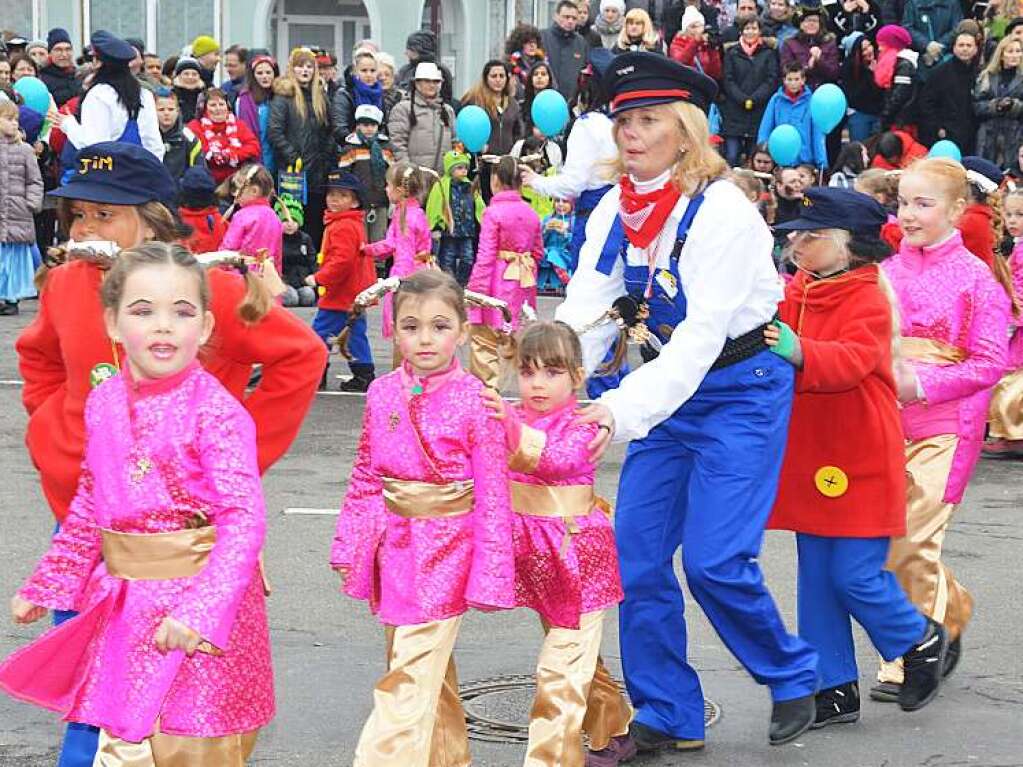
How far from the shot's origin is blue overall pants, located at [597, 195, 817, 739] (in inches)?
207

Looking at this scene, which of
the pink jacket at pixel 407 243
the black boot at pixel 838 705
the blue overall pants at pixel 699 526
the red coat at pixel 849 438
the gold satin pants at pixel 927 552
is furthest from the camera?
the pink jacket at pixel 407 243

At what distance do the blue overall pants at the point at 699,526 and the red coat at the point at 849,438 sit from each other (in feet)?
1.50

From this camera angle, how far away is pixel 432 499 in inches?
192

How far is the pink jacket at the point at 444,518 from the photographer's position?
483cm

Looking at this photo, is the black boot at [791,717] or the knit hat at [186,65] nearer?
the black boot at [791,717]

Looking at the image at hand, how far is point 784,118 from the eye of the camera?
1820cm

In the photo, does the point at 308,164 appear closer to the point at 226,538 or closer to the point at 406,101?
the point at 406,101

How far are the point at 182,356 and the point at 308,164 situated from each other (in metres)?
14.6

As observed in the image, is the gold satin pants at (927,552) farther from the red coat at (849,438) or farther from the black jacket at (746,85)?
the black jacket at (746,85)

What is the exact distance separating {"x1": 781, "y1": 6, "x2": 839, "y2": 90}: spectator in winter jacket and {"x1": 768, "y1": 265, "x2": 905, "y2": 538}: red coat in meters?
13.3

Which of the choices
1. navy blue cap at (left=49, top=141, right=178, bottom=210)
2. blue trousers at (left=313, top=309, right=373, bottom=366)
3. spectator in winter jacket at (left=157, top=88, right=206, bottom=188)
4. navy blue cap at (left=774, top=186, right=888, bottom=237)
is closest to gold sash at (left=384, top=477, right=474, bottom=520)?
navy blue cap at (left=49, top=141, right=178, bottom=210)

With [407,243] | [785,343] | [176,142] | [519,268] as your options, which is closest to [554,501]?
[785,343]

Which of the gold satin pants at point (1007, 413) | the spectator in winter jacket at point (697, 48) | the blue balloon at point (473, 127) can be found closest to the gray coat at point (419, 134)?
the blue balloon at point (473, 127)

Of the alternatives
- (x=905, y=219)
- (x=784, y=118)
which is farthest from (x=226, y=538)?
(x=784, y=118)
